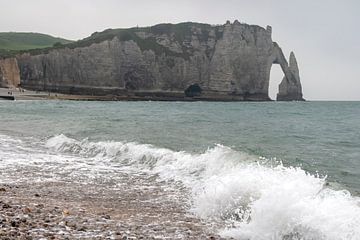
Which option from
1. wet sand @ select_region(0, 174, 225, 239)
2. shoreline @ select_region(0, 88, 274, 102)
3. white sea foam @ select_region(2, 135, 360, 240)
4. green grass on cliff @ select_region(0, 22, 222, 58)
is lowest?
shoreline @ select_region(0, 88, 274, 102)

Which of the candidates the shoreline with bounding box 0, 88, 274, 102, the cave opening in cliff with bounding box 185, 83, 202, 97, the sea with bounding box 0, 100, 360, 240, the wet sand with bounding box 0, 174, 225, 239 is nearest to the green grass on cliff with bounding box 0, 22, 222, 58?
the cave opening in cliff with bounding box 185, 83, 202, 97

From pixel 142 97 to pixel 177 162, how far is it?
117m

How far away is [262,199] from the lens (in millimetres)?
9148

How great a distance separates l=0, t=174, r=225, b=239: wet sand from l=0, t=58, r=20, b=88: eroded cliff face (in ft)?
376

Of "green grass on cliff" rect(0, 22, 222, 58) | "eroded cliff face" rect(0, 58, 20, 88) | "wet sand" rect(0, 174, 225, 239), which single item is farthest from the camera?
"green grass on cliff" rect(0, 22, 222, 58)

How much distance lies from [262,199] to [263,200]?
94mm

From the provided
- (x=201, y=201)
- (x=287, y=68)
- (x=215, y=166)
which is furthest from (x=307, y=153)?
(x=287, y=68)

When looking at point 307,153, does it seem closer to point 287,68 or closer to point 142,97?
point 142,97

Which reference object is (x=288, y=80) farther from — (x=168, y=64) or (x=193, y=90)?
(x=168, y=64)

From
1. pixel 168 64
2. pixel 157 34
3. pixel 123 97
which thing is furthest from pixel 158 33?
pixel 123 97

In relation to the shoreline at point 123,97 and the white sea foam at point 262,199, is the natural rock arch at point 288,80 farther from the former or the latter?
the white sea foam at point 262,199

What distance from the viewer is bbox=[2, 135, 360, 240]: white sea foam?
7.82 meters

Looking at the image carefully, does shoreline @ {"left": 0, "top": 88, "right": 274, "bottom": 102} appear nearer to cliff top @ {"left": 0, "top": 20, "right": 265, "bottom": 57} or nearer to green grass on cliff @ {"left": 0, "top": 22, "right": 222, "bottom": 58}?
green grass on cliff @ {"left": 0, "top": 22, "right": 222, "bottom": 58}

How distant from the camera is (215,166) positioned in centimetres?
1473
